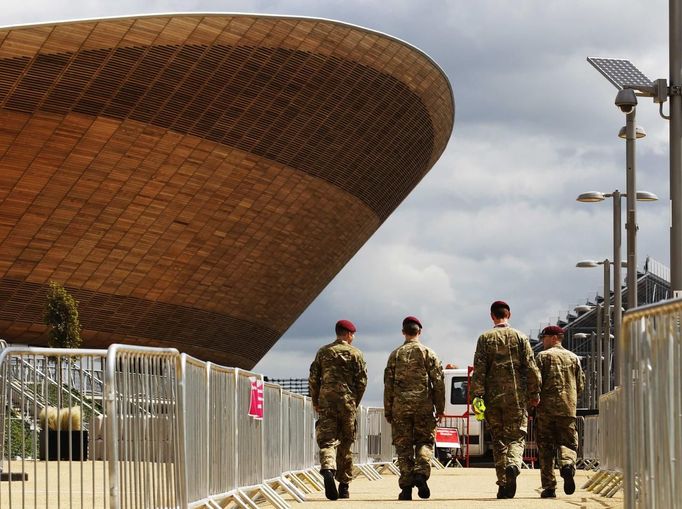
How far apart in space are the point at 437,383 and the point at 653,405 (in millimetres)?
7547

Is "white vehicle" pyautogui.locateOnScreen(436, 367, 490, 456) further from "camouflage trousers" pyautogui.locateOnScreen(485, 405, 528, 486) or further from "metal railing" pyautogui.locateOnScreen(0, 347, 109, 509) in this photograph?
"metal railing" pyautogui.locateOnScreen(0, 347, 109, 509)

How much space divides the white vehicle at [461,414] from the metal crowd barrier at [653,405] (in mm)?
26459

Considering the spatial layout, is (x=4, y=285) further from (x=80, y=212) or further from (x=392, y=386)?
(x=392, y=386)

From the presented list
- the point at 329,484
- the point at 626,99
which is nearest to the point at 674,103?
the point at 626,99

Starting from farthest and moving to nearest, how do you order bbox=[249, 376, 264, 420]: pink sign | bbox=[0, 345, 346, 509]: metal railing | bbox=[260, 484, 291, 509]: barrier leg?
1. bbox=[249, 376, 264, 420]: pink sign
2. bbox=[260, 484, 291, 509]: barrier leg
3. bbox=[0, 345, 346, 509]: metal railing

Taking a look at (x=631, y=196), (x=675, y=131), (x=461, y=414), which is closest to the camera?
(x=675, y=131)

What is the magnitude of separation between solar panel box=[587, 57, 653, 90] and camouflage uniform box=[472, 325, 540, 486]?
462 centimetres

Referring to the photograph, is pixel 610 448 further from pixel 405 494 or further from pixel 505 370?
pixel 405 494

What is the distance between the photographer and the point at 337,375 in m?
15.3

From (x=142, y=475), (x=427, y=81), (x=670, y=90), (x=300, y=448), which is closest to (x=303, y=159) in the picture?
(x=427, y=81)

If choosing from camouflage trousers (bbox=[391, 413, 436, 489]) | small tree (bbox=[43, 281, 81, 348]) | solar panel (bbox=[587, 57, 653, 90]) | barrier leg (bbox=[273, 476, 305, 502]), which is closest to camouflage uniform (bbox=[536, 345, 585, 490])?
camouflage trousers (bbox=[391, 413, 436, 489])

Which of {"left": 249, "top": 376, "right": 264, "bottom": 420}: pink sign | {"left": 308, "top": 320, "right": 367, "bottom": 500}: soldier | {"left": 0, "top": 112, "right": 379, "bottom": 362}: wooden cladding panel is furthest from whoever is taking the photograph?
{"left": 0, "top": 112, "right": 379, "bottom": 362}: wooden cladding panel

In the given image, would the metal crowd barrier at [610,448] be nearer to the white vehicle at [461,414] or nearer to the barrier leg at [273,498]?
the barrier leg at [273,498]

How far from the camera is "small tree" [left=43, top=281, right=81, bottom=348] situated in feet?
125
